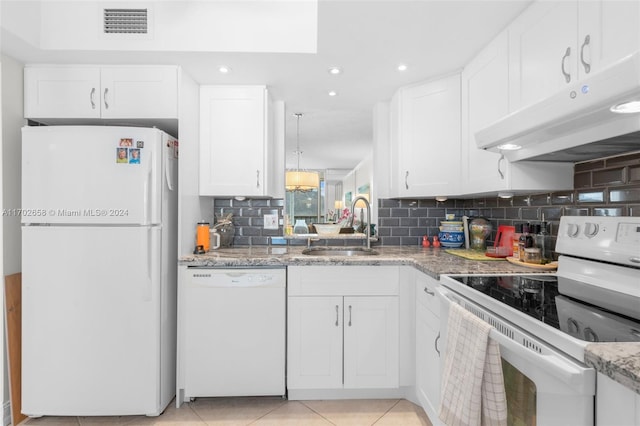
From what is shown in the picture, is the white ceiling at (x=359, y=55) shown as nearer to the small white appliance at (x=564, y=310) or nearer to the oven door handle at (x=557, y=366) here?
the small white appliance at (x=564, y=310)

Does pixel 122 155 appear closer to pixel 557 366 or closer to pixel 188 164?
pixel 188 164

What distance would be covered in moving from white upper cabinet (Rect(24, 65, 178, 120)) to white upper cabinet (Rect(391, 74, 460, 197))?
61.7 inches

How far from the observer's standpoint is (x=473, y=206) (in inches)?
105

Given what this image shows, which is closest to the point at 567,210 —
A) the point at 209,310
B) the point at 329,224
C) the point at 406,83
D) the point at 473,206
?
the point at 473,206

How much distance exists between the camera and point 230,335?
2.01 metres

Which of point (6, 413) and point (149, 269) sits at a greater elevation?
point (149, 269)

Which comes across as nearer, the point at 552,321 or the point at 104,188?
the point at 552,321

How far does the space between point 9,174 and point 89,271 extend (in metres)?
0.73

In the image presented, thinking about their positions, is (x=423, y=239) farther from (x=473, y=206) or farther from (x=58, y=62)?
(x=58, y=62)

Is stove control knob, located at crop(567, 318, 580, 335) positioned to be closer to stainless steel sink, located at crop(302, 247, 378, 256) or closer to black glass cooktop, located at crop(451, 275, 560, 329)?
black glass cooktop, located at crop(451, 275, 560, 329)

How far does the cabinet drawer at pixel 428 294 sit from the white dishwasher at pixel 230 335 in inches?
34.6

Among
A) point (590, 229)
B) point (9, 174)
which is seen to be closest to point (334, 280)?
point (590, 229)

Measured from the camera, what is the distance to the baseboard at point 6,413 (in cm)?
183

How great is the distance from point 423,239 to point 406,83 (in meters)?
1.23
